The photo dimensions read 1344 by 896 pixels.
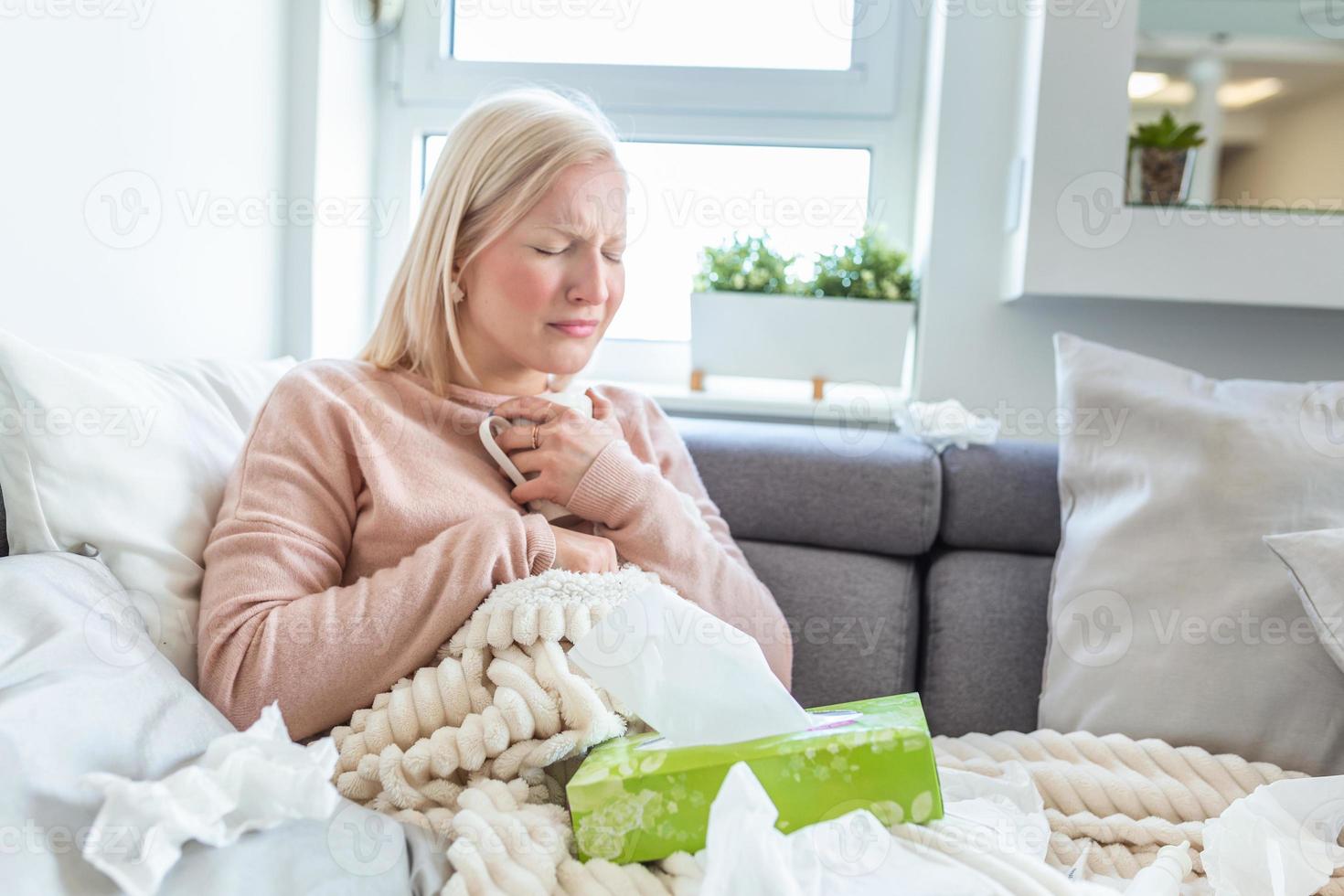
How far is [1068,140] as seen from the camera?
1625 millimetres

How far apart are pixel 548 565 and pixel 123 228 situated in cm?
74

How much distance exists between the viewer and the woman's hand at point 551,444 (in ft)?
3.61

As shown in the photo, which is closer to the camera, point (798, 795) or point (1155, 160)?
point (798, 795)

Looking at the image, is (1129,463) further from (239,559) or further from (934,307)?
(239,559)

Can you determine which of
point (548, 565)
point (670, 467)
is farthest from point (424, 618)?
point (670, 467)

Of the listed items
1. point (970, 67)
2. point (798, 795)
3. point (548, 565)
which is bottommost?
point (798, 795)

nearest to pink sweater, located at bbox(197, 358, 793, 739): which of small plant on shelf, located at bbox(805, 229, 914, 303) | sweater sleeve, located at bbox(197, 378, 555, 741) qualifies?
sweater sleeve, located at bbox(197, 378, 555, 741)

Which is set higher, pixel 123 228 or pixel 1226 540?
pixel 123 228

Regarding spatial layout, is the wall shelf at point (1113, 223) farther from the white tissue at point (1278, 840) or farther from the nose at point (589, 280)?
the white tissue at point (1278, 840)

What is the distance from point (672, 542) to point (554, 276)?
0.32 meters

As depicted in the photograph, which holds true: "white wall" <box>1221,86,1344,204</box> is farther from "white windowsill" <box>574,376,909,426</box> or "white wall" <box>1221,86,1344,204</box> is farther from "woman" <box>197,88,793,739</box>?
"woman" <box>197,88,793,739</box>

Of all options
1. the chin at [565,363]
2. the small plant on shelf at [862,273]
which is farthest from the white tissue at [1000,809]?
the small plant on shelf at [862,273]

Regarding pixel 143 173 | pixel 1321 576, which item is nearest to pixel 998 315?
pixel 1321 576

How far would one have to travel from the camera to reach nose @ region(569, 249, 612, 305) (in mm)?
1179
